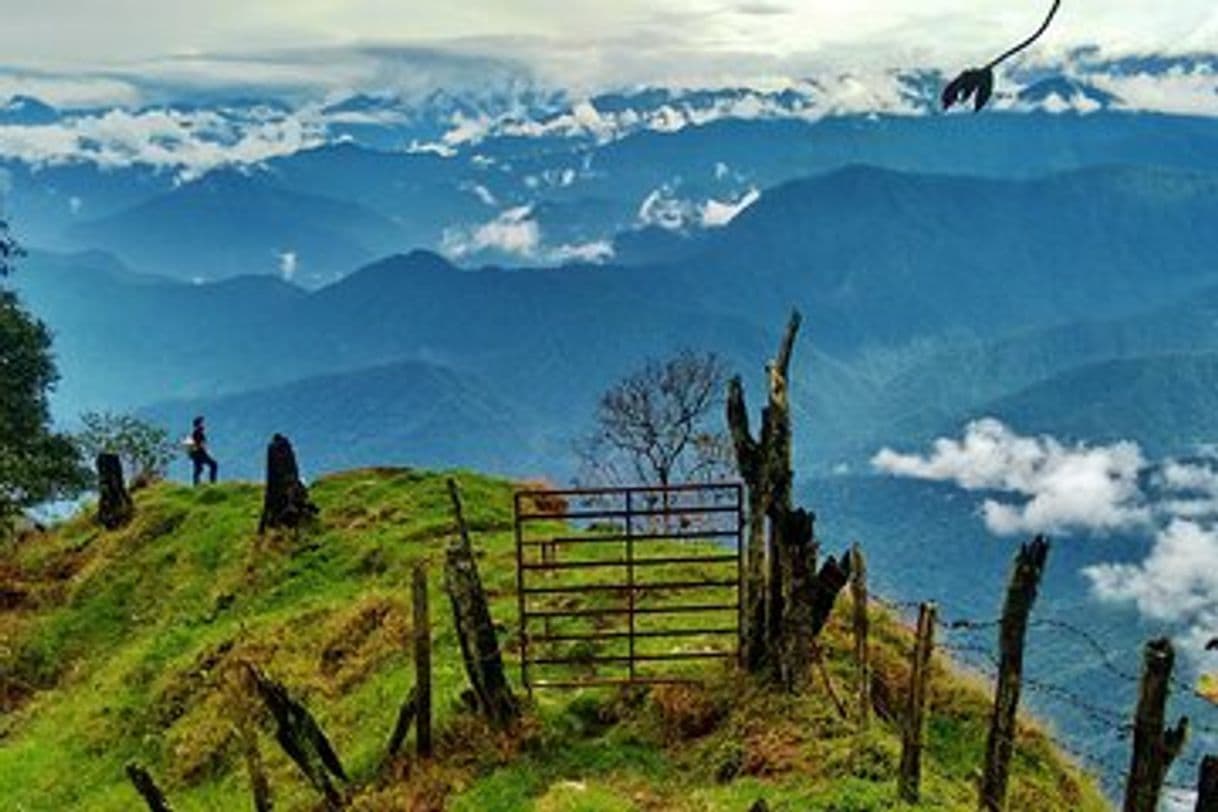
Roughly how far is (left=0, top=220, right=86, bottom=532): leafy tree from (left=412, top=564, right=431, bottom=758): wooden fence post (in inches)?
1902

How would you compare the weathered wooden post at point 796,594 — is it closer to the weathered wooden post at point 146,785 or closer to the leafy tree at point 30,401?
the weathered wooden post at point 146,785

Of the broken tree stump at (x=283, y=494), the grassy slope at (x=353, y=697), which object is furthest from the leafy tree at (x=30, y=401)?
the broken tree stump at (x=283, y=494)

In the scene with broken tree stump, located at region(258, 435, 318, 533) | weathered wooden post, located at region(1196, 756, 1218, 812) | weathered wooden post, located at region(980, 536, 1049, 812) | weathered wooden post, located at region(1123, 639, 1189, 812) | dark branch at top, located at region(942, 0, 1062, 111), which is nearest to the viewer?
dark branch at top, located at region(942, 0, 1062, 111)

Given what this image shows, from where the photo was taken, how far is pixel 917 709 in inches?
727

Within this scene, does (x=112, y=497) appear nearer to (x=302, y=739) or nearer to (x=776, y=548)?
(x=302, y=739)

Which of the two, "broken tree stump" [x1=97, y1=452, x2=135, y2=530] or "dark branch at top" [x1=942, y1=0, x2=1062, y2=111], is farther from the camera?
"broken tree stump" [x1=97, y1=452, x2=135, y2=530]

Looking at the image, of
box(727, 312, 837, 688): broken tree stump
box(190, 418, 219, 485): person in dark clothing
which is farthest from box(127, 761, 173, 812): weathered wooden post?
box(190, 418, 219, 485): person in dark clothing

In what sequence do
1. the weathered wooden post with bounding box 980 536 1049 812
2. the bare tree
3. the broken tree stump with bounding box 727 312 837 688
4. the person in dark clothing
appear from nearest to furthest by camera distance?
the weathered wooden post with bounding box 980 536 1049 812 < the broken tree stump with bounding box 727 312 837 688 < the person in dark clothing < the bare tree

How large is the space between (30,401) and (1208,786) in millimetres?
74774

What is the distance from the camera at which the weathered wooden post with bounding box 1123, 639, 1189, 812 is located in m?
14.0

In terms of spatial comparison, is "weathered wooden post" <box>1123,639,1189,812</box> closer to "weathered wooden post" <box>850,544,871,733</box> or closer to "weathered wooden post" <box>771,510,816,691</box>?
"weathered wooden post" <box>850,544,871,733</box>

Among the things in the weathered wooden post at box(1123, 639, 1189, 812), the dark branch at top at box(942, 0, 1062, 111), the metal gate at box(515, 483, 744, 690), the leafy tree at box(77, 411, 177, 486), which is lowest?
the leafy tree at box(77, 411, 177, 486)

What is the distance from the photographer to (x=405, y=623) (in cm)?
2905

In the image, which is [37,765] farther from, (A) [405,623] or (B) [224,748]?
(A) [405,623]
